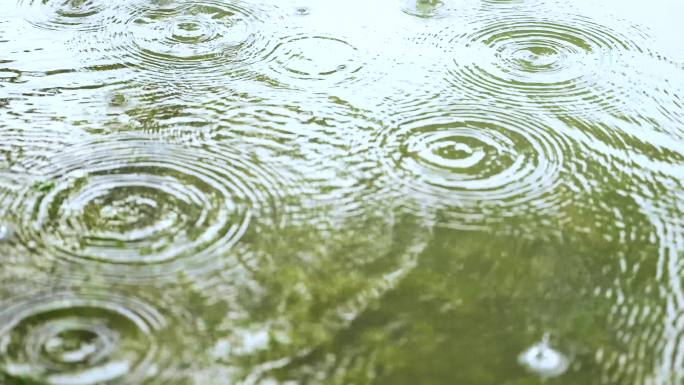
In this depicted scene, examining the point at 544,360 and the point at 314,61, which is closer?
the point at 544,360

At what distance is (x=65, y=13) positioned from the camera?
202 cm

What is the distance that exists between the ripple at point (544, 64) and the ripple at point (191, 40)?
0.49 metres

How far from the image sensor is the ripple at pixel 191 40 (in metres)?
1.81

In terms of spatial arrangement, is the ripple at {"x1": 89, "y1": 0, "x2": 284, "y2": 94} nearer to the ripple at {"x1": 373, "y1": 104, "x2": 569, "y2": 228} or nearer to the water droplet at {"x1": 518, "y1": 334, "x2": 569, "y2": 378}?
the ripple at {"x1": 373, "y1": 104, "x2": 569, "y2": 228}

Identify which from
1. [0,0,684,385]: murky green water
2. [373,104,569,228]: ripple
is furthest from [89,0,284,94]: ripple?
[373,104,569,228]: ripple

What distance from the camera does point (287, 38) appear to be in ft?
6.38

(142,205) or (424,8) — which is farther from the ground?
(424,8)

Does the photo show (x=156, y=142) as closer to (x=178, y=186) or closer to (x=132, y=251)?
(x=178, y=186)

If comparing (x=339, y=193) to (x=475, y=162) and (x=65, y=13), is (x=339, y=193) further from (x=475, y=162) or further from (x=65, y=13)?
(x=65, y=13)

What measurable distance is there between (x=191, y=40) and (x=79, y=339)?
3.24 feet

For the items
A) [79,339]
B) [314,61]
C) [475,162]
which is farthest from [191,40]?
[79,339]

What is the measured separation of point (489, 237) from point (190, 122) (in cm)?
67

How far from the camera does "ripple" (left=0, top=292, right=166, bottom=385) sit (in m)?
1.08

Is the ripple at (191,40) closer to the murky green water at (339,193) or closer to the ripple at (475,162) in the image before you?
the murky green water at (339,193)
